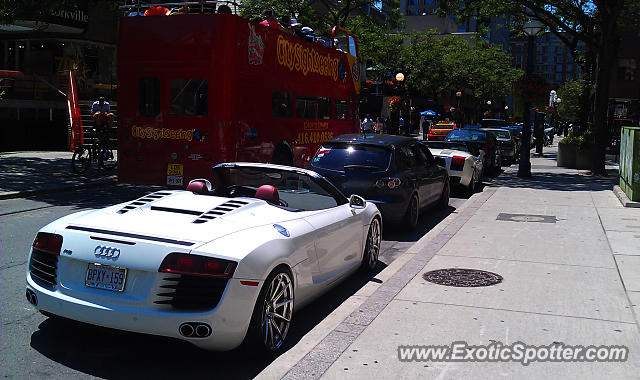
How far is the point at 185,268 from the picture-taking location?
434 centimetres

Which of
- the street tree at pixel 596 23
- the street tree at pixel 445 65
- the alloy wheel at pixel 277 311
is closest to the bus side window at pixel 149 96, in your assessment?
the alloy wheel at pixel 277 311

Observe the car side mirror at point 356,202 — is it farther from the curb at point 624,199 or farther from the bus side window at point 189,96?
the curb at point 624,199

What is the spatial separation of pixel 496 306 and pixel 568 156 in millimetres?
21431

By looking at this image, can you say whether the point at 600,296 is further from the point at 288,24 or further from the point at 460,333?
the point at 288,24

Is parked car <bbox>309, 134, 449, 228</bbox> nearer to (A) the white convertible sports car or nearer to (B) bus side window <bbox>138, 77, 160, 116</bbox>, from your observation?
(A) the white convertible sports car

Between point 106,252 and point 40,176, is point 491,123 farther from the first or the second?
point 106,252

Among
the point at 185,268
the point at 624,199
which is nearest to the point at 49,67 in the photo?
the point at 624,199

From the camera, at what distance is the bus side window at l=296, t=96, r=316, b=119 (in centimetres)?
1661

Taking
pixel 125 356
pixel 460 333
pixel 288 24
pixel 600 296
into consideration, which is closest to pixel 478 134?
pixel 288 24

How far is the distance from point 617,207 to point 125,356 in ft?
38.0

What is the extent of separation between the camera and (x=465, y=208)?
1347cm

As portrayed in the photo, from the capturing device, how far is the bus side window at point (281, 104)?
593 inches

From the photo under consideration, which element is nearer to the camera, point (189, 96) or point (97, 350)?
point (97, 350)

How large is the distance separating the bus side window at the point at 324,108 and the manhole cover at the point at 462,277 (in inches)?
434
